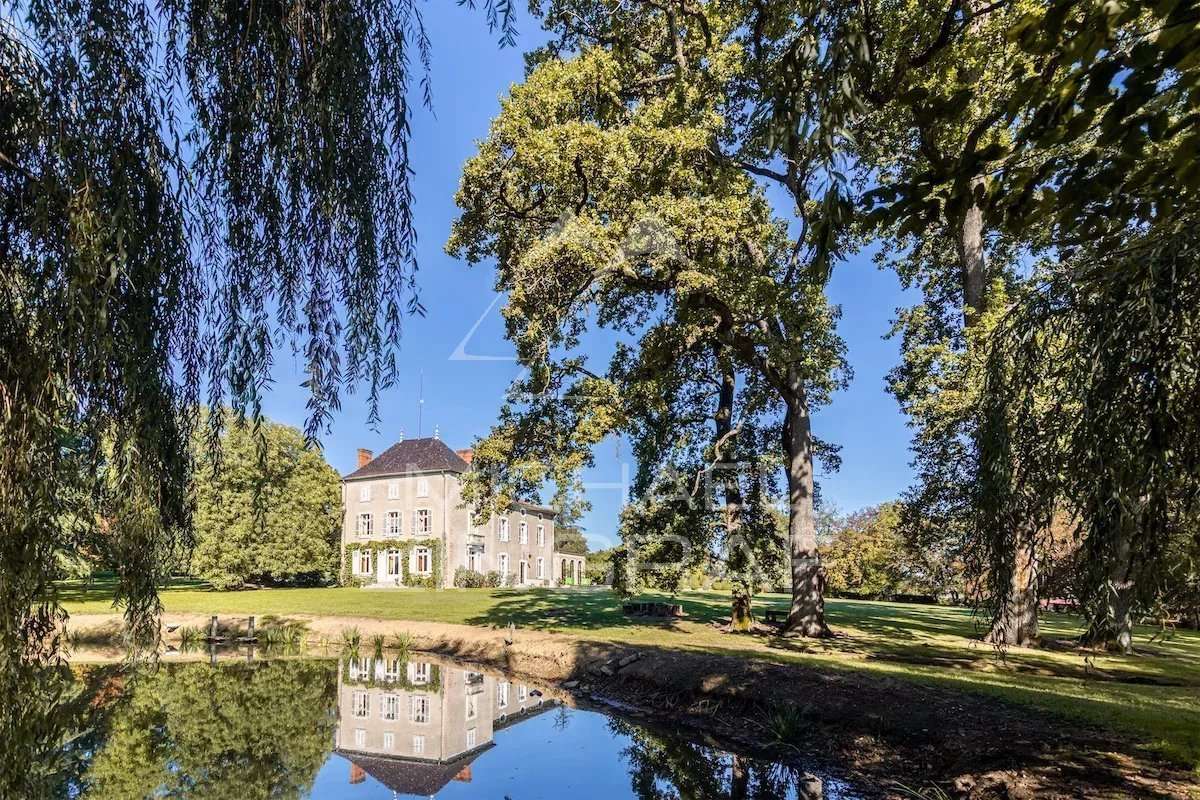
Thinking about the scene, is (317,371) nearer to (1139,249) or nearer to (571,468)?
(1139,249)

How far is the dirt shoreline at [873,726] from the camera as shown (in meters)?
6.71

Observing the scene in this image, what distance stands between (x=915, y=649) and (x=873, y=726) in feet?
25.4

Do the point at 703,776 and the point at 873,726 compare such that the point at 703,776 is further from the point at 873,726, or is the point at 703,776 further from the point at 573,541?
the point at 573,541

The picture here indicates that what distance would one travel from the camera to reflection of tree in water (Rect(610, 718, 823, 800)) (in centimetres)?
796

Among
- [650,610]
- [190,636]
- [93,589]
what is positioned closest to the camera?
[190,636]

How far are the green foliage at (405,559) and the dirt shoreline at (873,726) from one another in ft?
81.7

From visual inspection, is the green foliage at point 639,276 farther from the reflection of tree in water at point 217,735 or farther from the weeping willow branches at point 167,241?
the weeping willow branches at point 167,241

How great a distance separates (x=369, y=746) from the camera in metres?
10.8

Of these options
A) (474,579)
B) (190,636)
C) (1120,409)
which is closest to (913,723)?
(1120,409)

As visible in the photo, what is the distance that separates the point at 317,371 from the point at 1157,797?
7.97 meters

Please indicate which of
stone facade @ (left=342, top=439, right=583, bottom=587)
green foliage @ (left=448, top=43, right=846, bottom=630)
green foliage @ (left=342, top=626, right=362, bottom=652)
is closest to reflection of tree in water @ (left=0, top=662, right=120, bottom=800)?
green foliage @ (left=448, top=43, right=846, bottom=630)

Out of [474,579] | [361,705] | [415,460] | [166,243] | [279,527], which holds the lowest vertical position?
[474,579]

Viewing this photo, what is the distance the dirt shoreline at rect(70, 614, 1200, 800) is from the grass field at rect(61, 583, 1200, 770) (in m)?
0.74

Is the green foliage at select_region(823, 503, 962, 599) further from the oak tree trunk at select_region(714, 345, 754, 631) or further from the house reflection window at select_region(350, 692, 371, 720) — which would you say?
the house reflection window at select_region(350, 692, 371, 720)
